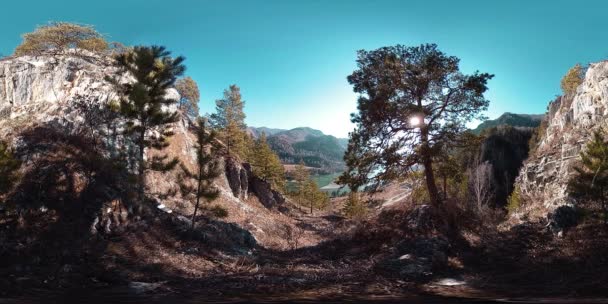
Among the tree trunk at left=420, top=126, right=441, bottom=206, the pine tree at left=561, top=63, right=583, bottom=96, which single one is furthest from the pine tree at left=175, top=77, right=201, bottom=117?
the pine tree at left=561, top=63, right=583, bottom=96

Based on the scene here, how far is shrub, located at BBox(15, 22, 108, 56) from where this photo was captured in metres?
34.2

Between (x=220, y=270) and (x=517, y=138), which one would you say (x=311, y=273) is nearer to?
(x=220, y=270)

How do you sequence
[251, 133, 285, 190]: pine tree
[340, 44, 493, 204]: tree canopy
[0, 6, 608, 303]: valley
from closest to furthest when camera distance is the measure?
1. [0, 6, 608, 303]: valley
2. [340, 44, 493, 204]: tree canopy
3. [251, 133, 285, 190]: pine tree

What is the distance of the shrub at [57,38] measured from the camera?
34.2 m

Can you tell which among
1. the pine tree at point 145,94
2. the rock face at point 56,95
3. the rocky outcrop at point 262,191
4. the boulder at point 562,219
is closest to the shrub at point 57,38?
the rock face at point 56,95

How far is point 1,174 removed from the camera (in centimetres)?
1505

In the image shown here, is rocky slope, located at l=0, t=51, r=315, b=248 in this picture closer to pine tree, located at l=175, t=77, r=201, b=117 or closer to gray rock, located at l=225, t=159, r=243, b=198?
gray rock, located at l=225, t=159, r=243, b=198

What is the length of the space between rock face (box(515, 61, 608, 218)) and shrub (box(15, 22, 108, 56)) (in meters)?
48.7

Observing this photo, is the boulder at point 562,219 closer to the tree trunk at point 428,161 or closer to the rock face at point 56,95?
the tree trunk at point 428,161

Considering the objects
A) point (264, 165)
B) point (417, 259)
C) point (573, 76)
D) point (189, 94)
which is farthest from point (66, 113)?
point (573, 76)

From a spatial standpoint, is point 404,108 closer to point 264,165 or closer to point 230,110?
point 264,165

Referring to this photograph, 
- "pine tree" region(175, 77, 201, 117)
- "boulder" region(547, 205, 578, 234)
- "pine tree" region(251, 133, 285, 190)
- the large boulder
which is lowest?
the large boulder

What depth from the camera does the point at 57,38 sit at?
34875mm

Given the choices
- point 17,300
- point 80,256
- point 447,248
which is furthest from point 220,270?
point 447,248
